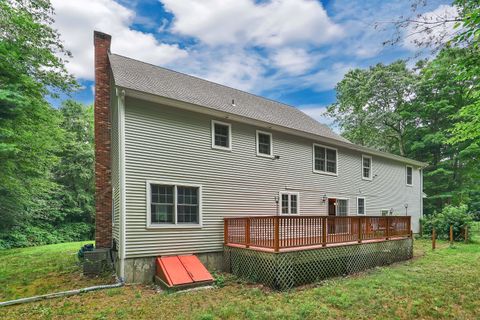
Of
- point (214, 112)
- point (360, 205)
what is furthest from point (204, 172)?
point (360, 205)

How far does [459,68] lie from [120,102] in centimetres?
794

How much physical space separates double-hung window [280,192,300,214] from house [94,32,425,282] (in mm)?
40

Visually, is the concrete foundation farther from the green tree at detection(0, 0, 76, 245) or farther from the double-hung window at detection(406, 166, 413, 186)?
the double-hung window at detection(406, 166, 413, 186)

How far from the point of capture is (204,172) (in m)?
9.09

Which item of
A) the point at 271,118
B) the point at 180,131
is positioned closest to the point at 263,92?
the point at 271,118

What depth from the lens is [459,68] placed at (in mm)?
6023

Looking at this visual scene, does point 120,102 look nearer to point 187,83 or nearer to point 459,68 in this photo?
point 187,83

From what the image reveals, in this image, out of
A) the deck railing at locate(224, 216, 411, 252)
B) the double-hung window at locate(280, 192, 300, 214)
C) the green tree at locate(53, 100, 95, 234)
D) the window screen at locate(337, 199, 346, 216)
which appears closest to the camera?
the deck railing at locate(224, 216, 411, 252)

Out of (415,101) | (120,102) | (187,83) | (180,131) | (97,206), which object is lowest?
(97,206)

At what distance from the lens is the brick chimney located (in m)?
9.55

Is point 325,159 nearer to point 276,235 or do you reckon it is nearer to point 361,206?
point 361,206

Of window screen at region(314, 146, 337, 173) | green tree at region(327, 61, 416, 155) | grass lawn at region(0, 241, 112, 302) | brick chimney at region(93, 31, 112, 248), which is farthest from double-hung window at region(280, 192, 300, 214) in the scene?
green tree at region(327, 61, 416, 155)

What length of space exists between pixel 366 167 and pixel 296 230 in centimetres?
957

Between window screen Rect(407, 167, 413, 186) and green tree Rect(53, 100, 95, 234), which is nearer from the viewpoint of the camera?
window screen Rect(407, 167, 413, 186)
